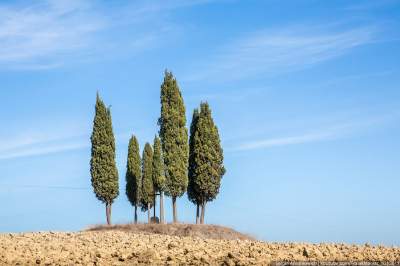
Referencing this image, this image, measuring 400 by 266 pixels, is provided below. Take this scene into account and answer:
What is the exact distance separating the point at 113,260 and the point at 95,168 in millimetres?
31713

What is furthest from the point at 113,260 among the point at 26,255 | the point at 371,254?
the point at 371,254

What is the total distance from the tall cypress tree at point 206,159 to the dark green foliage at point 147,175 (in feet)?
44.6

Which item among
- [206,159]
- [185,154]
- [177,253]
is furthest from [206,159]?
[177,253]

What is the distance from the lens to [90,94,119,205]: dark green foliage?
149ft

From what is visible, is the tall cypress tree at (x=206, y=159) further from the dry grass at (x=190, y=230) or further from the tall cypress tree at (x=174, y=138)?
the dry grass at (x=190, y=230)

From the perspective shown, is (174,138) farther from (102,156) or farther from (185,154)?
(102,156)

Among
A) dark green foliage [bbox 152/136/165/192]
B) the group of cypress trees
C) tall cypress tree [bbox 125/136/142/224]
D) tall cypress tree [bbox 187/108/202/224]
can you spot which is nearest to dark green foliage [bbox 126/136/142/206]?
tall cypress tree [bbox 125/136/142/224]

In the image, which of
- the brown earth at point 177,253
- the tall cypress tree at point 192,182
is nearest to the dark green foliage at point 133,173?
the tall cypress tree at point 192,182

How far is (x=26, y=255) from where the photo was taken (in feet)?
53.6

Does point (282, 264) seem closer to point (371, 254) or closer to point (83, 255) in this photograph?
point (371, 254)

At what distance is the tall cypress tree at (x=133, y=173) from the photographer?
53.9m

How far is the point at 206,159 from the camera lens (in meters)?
40.9

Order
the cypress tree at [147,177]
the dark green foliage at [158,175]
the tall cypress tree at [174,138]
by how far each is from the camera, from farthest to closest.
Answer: the cypress tree at [147,177] < the dark green foliage at [158,175] < the tall cypress tree at [174,138]

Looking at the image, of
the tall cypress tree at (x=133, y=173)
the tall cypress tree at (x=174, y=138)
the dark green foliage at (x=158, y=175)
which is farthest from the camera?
the tall cypress tree at (x=133, y=173)
